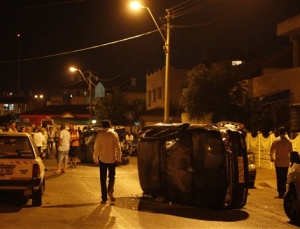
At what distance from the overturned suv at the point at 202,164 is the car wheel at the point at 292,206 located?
3.20 feet

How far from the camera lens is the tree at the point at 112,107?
184 feet

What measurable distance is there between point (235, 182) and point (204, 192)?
0.64 metres

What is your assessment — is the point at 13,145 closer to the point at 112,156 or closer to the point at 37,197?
the point at 37,197

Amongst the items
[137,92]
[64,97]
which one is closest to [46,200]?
[137,92]

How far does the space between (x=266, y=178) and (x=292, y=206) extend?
27.0ft

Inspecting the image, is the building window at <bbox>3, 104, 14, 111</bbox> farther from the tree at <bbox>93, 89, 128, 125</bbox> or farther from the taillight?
the taillight

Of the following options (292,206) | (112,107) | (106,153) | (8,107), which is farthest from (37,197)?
(8,107)

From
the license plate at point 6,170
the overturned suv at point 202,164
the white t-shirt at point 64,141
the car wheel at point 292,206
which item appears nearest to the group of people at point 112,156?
the overturned suv at point 202,164

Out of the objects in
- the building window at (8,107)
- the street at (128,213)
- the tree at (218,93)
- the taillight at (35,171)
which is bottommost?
the street at (128,213)

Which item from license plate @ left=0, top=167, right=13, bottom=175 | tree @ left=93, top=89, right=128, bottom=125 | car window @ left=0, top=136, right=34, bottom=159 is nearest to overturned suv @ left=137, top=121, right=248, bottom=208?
car window @ left=0, top=136, right=34, bottom=159

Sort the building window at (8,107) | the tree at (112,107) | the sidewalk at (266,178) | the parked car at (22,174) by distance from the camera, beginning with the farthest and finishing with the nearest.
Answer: the building window at (8,107)
the tree at (112,107)
the sidewalk at (266,178)
the parked car at (22,174)

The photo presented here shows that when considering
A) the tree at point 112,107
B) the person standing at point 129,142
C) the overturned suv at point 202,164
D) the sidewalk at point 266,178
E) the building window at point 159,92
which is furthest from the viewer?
the tree at point 112,107

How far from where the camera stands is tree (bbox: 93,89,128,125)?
5619 centimetres

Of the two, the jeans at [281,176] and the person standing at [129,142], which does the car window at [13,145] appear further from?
the person standing at [129,142]
